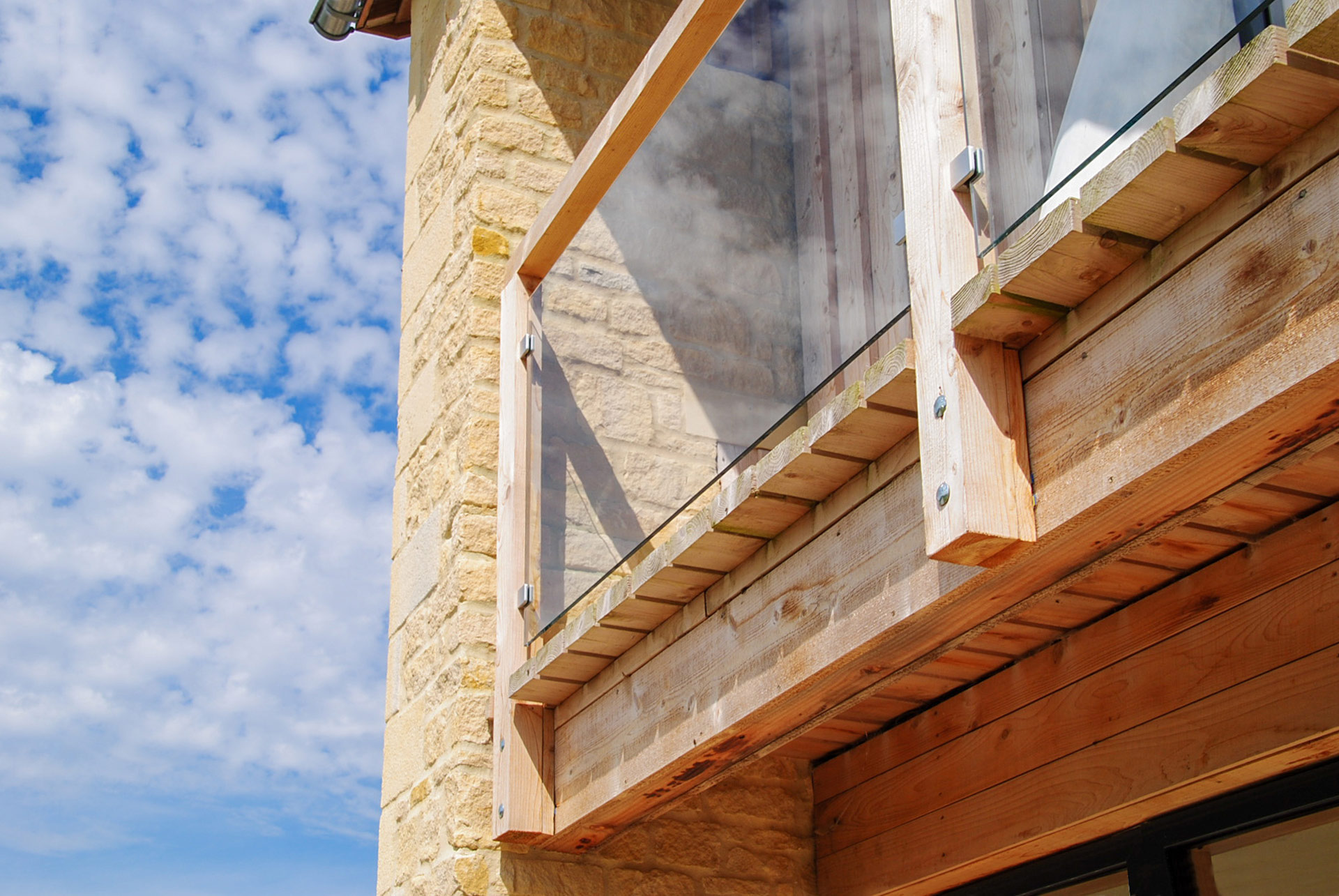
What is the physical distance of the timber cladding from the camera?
2850mm

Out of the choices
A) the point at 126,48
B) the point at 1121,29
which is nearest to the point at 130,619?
the point at 126,48

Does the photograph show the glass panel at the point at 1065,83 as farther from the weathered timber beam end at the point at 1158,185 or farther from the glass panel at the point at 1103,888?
the glass panel at the point at 1103,888

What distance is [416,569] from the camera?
16.2 feet

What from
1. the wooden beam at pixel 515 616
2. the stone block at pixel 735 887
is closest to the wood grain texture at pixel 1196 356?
the wooden beam at pixel 515 616

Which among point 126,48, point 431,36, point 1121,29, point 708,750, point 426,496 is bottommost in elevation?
point 708,750

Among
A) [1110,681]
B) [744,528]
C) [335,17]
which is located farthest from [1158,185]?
[335,17]

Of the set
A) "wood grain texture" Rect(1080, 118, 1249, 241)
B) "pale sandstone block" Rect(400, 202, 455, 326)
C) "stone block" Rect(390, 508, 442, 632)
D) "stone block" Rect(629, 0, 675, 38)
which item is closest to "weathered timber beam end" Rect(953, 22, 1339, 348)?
"wood grain texture" Rect(1080, 118, 1249, 241)

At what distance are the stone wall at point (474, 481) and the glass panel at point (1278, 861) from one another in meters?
1.50

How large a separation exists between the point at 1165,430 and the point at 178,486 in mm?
56400

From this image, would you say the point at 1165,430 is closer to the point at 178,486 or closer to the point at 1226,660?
the point at 1226,660

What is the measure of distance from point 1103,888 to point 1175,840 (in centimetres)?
30

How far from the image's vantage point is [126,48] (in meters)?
25.7

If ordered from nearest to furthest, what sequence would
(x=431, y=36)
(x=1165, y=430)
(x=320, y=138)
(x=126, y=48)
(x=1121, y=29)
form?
(x=1165, y=430) < (x=1121, y=29) < (x=431, y=36) < (x=320, y=138) < (x=126, y=48)

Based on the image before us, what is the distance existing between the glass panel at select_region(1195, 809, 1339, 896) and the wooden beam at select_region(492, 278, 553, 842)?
5.59 feet
